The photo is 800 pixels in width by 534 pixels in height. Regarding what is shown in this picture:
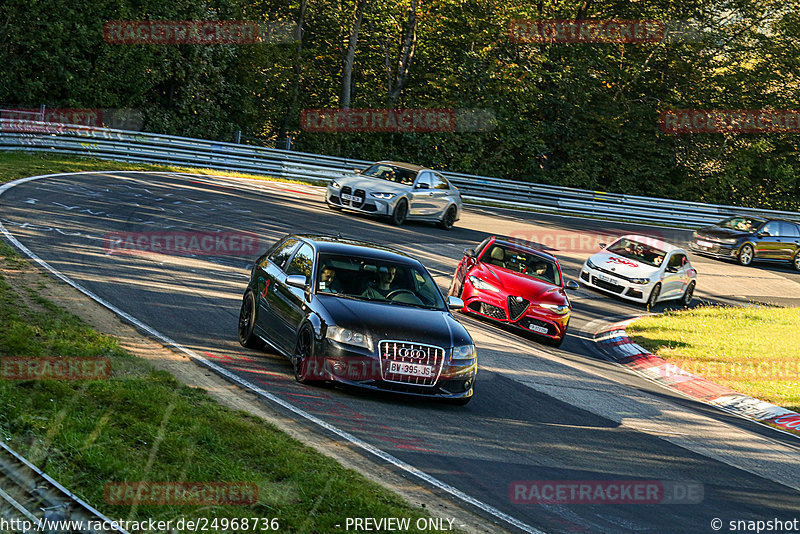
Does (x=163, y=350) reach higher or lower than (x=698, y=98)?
lower

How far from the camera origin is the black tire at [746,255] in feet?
Answer: 107

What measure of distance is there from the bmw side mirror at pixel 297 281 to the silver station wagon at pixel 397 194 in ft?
49.5

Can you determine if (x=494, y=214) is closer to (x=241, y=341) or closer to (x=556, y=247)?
(x=556, y=247)

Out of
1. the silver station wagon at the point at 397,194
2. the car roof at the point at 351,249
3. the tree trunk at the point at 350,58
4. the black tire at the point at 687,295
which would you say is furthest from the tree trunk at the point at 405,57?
the car roof at the point at 351,249

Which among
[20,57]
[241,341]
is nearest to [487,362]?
[241,341]

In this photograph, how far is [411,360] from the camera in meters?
9.46

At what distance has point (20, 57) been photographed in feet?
98.1

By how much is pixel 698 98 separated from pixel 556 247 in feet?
76.6

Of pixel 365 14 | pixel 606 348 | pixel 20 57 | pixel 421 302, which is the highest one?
pixel 365 14

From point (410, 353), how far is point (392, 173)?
17150 millimetres

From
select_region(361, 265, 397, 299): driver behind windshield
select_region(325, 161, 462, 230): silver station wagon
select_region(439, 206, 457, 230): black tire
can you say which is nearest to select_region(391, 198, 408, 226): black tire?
select_region(325, 161, 462, 230): silver station wagon

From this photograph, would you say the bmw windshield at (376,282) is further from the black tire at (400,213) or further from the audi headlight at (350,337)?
the black tire at (400,213)

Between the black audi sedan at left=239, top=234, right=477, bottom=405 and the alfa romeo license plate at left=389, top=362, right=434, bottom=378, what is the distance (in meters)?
0.01

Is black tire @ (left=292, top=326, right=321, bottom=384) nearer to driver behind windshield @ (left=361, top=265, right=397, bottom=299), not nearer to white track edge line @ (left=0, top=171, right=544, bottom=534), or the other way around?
white track edge line @ (left=0, top=171, right=544, bottom=534)
